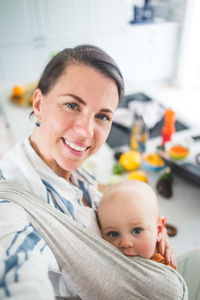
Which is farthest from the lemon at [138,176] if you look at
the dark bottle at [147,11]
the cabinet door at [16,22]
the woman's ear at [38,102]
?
the dark bottle at [147,11]

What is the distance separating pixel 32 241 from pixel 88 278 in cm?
22

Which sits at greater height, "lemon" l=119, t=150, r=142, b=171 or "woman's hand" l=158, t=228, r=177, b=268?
"lemon" l=119, t=150, r=142, b=171

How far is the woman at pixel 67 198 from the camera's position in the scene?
0.56 m

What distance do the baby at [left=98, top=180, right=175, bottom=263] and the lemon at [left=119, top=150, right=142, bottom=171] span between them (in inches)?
14.3

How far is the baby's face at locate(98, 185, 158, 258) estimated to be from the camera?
2.88ft

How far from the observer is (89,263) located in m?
0.64

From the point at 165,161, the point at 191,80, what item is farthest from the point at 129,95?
the point at 191,80

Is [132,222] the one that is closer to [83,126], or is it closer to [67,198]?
[67,198]

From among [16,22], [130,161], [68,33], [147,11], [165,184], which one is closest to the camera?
[165,184]

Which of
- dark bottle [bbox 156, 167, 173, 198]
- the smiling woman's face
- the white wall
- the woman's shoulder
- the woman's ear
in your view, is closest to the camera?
the smiling woman's face

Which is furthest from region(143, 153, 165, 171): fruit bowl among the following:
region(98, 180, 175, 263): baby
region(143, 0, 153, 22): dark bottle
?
region(143, 0, 153, 22): dark bottle

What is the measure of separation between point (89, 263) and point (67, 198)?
9.1 inches

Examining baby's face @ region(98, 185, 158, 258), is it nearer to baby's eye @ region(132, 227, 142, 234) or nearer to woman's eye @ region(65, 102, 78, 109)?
baby's eye @ region(132, 227, 142, 234)

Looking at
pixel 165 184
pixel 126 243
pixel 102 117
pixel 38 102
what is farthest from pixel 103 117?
pixel 165 184
